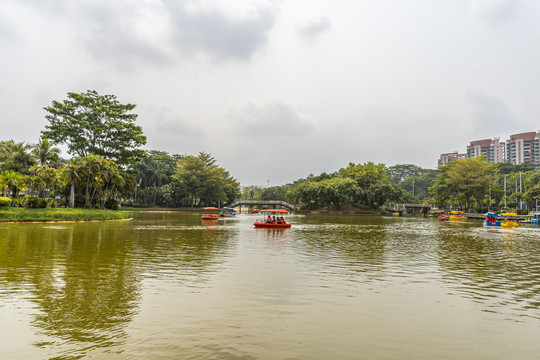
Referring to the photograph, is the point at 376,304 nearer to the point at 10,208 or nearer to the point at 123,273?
the point at 123,273

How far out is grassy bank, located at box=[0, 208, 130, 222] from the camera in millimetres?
34062

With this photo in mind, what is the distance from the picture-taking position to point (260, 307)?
31.3 feet

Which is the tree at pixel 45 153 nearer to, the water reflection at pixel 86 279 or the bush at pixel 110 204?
the bush at pixel 110 204

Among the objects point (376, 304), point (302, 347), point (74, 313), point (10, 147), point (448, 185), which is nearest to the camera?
point (302, 347)

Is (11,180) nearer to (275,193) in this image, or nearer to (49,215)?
(49,215)

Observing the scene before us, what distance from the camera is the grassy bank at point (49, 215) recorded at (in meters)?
34.1

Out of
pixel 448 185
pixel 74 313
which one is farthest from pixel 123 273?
pixel 448 185

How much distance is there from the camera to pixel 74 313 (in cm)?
856

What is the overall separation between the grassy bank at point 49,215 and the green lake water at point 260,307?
66.1 ft

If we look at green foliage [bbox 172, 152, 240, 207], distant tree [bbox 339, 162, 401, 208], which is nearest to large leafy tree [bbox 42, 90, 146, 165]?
green foliage [bbox 172, 152, 240, 207]

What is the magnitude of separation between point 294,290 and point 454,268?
9.38 m

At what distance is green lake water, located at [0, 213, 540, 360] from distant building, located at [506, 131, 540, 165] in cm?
20492

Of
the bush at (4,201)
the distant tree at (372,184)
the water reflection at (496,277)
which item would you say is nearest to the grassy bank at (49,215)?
the bush at (4,201)

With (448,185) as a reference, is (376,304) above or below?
below
